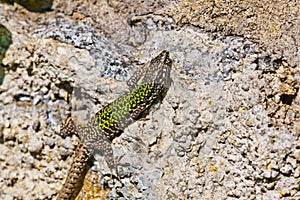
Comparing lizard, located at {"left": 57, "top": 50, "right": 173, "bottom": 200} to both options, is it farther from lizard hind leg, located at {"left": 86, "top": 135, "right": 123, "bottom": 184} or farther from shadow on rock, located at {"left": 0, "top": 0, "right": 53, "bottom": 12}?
shadow on rock, located at {"left": 0, "top": 0, "right": 53, "bottom": 12}

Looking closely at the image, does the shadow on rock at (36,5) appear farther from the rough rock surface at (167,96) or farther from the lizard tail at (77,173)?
the lizard tail at (77,173)

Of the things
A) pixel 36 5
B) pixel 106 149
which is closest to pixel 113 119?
pixel 106 149

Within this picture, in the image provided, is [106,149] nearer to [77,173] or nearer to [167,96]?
[77,173]

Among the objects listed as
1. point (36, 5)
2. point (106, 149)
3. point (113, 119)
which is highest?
point (36, 5)

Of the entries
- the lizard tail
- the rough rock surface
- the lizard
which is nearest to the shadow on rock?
the rough rock surface

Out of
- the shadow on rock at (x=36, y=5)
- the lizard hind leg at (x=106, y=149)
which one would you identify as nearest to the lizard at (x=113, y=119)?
the lizard hind leg at (x=106, y=149)

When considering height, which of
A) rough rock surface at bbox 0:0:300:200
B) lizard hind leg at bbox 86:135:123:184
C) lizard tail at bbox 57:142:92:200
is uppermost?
rough rock surface at bbox 0:0:300:200

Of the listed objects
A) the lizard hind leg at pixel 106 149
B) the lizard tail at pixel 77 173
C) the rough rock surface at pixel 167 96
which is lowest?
the lizard tail at pixel 77 173
